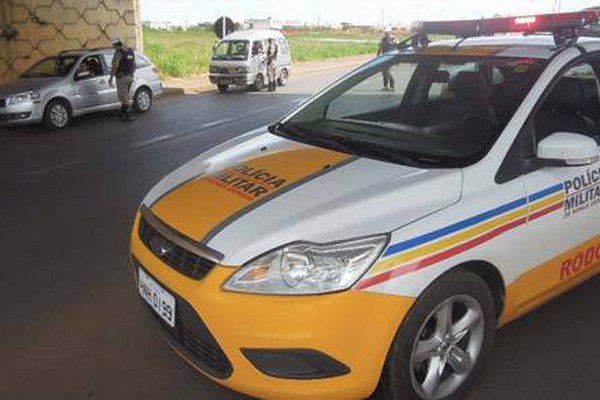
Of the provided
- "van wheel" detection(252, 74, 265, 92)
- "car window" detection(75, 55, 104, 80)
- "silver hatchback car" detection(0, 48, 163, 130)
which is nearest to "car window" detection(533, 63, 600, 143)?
"silver hatchback car" detection(0, 48, 163, 130)

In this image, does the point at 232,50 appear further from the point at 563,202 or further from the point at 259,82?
the point at 563,202

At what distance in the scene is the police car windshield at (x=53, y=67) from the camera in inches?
498

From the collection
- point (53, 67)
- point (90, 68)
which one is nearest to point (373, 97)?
point (90, 68)

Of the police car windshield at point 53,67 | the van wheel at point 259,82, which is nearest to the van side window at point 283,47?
the van wheel at point 259,82

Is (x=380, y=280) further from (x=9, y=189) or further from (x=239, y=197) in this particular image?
(x=9, y=189)

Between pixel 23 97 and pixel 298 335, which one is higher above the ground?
pixel 23 97

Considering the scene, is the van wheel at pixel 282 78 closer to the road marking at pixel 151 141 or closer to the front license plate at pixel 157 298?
the road marking at pixel 151 141

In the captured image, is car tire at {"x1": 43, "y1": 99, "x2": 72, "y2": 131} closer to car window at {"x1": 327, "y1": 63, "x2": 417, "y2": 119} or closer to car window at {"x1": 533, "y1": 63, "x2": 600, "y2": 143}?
car window at {"x1": 327, "y1": 63, "x2": 417, "y2": 119}

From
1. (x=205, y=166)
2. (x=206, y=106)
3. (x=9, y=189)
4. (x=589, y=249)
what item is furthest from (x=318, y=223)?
(x=206, y=106)

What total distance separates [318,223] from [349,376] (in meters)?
0.61

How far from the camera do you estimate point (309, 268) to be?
254 centimetres

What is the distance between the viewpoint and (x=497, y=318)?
3.15 metres

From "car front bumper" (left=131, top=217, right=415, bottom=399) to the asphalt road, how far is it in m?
0.60

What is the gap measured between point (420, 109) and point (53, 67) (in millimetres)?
10863
